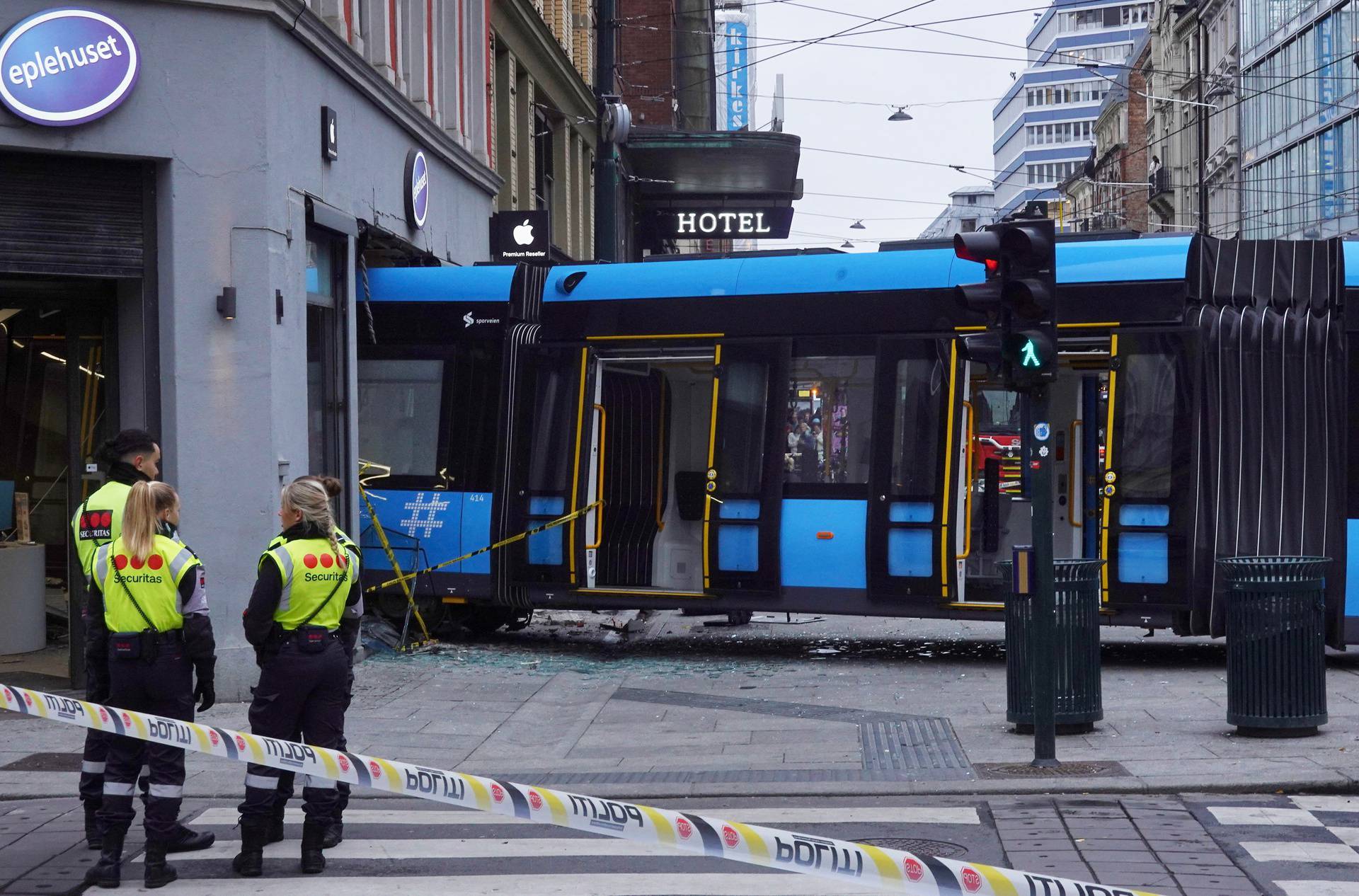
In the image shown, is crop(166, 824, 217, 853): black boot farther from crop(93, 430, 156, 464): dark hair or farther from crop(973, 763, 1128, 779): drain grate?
crop(973, 763, 1128, 779): drain grate

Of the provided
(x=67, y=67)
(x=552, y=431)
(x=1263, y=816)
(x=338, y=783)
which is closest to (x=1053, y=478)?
(x=552, y=431)

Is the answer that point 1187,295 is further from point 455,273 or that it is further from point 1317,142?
point 1317,142

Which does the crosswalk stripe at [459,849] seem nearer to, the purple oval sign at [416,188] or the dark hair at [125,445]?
the dark hair at [125,445]

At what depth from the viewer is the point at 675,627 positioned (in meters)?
16.8

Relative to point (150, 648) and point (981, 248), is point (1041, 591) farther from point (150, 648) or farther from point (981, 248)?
point (150, 648)

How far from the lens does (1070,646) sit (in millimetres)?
9727

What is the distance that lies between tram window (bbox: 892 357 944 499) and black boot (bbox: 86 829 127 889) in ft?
24.7

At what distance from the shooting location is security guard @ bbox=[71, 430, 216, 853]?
274 inches

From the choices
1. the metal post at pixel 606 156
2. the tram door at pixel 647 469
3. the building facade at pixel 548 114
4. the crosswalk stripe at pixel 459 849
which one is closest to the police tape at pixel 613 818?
the crosswalk stripe at pixel 459 849

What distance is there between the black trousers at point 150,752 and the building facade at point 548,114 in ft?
50.1

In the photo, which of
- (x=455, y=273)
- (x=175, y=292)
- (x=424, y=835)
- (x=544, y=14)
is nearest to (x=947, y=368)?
(x=455, y=273)

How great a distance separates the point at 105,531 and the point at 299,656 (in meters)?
1.12

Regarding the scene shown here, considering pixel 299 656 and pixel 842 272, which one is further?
pixel 842 272

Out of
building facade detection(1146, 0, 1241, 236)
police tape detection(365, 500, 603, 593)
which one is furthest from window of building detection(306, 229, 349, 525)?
building facade detection(1146, 0, 1241, 236)
